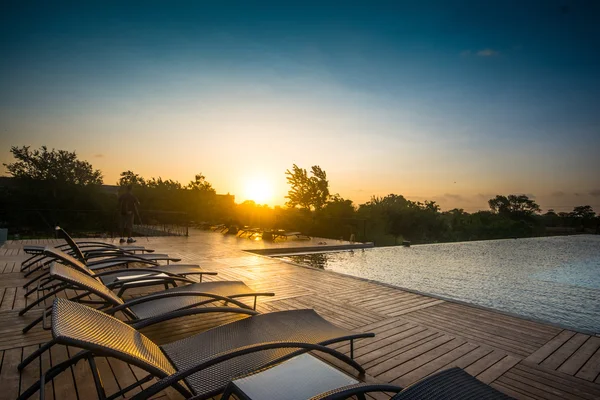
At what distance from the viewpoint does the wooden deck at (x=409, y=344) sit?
2008 mm

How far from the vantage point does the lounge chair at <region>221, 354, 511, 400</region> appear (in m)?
1.06

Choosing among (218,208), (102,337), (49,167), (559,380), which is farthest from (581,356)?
(49,167)

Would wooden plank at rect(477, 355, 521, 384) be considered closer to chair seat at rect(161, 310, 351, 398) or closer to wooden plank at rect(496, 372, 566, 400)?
wooden plank at rect(496, 372, 566, 400)

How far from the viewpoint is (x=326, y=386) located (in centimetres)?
150

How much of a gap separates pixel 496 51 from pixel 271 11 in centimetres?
745

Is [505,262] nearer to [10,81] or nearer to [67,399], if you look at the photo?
[67,399]

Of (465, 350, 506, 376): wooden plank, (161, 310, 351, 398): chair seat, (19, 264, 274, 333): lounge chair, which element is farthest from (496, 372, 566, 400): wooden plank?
(19, 264, 274, 333): lounge chair

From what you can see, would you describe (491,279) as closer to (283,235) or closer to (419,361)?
(283,235)

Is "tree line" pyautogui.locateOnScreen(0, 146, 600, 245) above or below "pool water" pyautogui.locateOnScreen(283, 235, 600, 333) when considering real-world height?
above

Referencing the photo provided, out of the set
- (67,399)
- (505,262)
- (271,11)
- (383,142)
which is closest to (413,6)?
(271,11)

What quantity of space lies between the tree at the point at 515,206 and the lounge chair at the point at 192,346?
45533mm

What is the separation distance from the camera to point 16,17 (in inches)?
340

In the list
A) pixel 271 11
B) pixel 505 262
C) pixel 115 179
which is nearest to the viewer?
pixel 271 11

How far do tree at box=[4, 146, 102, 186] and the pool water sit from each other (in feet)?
72.6
